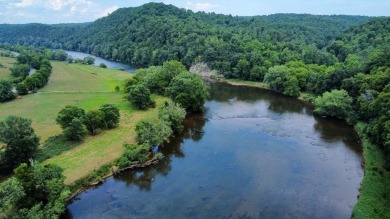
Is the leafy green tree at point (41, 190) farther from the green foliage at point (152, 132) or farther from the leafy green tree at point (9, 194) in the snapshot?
the green foliage at point (152, 132)

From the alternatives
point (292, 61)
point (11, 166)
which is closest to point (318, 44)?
point (292, 61)

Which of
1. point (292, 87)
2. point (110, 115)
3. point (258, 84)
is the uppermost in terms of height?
point (292, 87)

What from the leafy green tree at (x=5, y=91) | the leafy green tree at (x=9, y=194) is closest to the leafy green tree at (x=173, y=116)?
the leafy green tree at (x=9, y=194)

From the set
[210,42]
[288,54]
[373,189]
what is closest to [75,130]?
[373,189]

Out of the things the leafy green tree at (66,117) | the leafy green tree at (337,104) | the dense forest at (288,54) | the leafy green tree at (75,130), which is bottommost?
the leafy green tree at (75,130)

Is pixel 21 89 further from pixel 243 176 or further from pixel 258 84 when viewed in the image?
pixel 258 84
